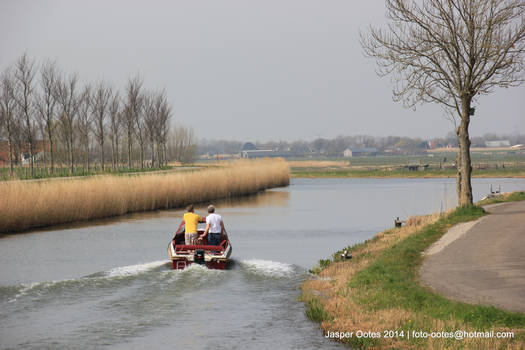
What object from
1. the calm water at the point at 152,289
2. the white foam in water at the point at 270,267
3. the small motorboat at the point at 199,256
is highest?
the small motorboat at the point at 199,256

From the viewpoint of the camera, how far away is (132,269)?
2048cm

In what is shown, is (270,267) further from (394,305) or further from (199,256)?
(394,305)

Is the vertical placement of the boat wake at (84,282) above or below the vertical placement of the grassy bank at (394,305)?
below

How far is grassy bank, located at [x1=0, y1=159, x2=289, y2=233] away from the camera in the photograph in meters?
31.2

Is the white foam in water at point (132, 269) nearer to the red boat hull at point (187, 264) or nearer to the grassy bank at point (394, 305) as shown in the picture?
the red boat hull at point (187, 264)

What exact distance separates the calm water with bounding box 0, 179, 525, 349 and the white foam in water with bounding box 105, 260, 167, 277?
31mm

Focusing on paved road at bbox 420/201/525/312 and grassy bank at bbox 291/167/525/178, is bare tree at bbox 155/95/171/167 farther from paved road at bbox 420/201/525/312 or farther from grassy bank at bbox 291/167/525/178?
paved road at bbox 420/201/525/312

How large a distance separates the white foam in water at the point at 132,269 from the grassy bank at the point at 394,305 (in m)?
5.31

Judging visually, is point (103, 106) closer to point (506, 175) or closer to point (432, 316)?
point (506, 175)

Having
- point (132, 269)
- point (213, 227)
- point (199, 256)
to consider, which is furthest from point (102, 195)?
point (199, 256)

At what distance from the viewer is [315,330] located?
13211mm

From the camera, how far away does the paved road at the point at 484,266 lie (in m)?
12.2

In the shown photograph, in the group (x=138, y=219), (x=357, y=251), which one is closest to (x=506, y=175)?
(x=138, y=219)

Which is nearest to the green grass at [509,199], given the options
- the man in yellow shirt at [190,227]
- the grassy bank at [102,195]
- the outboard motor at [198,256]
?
the man in yellow shirt at [190,227]
